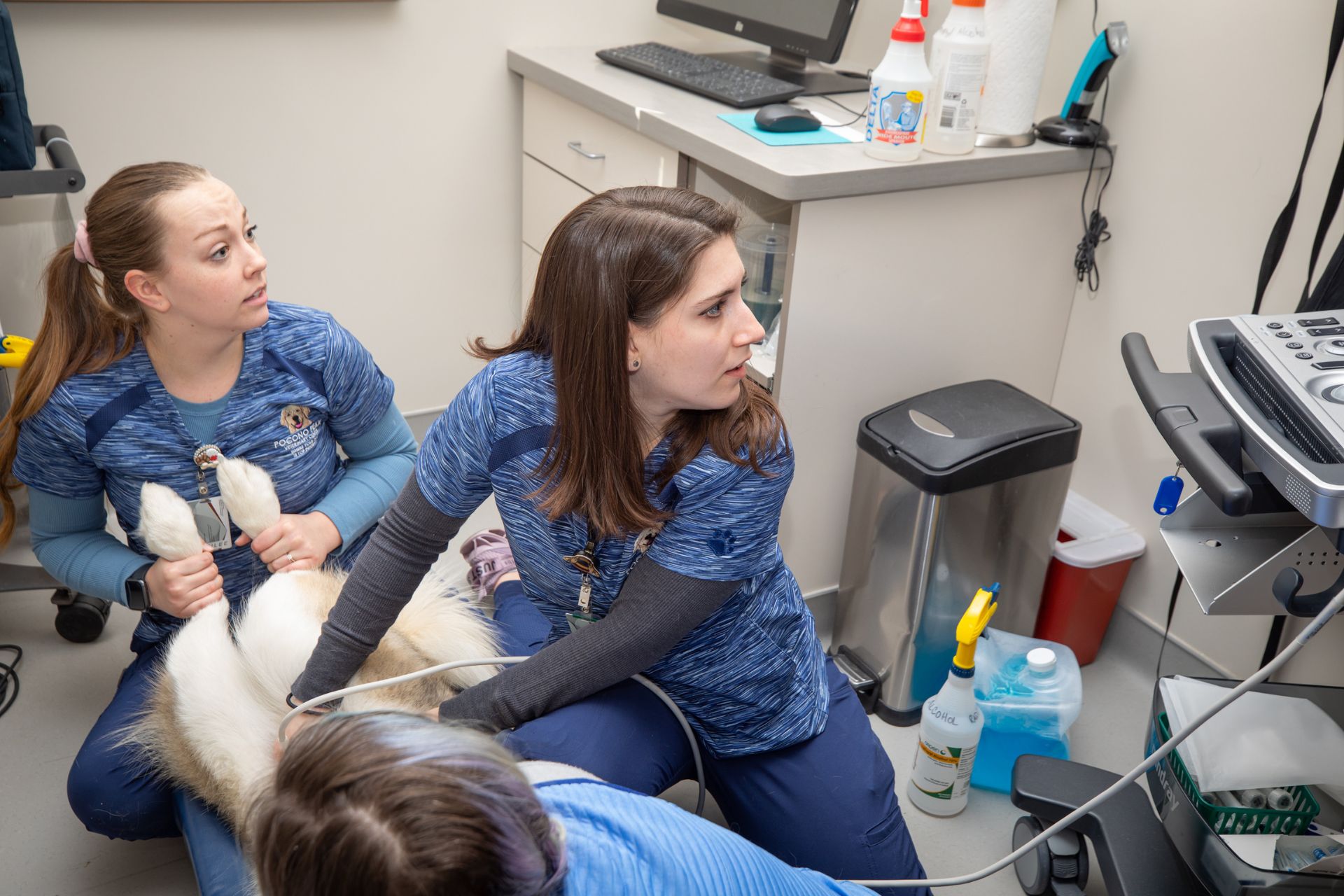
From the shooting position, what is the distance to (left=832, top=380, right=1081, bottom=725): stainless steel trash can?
1610 millimetres

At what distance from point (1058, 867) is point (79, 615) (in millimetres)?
1594

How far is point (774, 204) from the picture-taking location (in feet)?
5.86

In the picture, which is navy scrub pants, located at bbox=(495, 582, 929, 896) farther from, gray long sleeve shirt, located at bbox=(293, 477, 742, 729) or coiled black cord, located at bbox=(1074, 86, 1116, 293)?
coiled black cord, located at bbox=(1074, 86, 1116, 293)

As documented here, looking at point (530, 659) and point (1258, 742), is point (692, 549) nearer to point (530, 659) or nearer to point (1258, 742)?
point (530, 659)

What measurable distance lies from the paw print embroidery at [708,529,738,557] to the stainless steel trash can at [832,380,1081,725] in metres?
0.54

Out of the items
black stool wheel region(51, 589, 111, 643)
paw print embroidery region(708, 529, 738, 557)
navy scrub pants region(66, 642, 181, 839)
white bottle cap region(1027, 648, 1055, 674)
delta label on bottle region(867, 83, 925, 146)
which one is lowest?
black stool wheel region(51, 589, 111, 643)

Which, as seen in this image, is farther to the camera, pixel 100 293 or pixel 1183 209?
pixel 1183 209

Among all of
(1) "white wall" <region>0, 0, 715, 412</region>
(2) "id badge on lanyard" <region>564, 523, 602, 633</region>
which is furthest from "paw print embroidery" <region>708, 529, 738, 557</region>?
(1) "white wall" <region>0, 0, 715, 412</region>

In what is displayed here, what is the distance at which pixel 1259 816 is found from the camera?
48.5 inches

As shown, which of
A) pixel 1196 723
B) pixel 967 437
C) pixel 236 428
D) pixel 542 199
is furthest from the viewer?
pixel 542 199

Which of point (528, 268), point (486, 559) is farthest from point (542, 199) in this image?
point (486, 559)

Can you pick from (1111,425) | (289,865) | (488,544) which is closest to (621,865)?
(289,865)

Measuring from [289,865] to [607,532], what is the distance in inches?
22.3

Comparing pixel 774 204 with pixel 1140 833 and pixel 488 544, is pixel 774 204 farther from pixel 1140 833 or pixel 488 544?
pixel 1140 833
